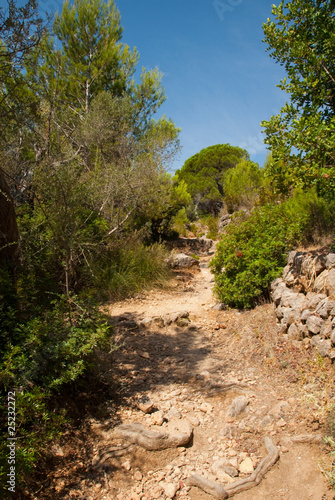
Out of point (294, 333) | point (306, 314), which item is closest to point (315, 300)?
point (306, 314)

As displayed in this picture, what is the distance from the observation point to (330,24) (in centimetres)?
406

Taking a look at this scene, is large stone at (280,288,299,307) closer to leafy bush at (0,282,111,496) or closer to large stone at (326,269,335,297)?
large stone at (326,269,335,297)

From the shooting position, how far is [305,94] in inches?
168

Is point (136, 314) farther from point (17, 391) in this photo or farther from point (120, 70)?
point (120, 70)

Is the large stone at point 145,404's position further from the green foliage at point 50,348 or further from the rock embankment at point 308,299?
the rock embankment at point 308,299

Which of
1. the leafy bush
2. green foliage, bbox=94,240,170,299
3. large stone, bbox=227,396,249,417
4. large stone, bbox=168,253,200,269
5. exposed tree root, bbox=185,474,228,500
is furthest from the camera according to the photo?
large stone, bbox=168,253,200,269

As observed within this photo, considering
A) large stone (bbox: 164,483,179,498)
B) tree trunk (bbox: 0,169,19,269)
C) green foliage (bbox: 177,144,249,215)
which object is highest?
green foliage (bbox: 177,144,249,215)

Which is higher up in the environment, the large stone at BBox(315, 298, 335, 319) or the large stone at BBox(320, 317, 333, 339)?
the large stone at BBox(315, 298, 335, 319)

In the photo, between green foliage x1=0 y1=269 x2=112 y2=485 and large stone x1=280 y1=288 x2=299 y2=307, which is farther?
large stone x1=280 y1=288 x2=299 y2=307

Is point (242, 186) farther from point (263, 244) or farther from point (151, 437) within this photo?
point (151, 437)

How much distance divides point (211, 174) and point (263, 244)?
2077cm

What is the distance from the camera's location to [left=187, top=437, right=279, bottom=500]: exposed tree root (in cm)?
233

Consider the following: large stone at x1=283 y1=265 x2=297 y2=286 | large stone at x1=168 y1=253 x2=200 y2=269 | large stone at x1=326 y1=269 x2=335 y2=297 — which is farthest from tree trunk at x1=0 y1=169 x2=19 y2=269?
large stone at x1=168 y1=253 x2=200 y2=269

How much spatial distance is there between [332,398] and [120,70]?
1380 centimetres
